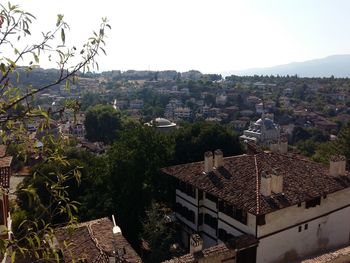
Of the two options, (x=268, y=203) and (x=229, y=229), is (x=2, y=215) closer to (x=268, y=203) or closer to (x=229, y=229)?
(x=229, y=229)

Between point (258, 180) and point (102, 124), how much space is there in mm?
66314

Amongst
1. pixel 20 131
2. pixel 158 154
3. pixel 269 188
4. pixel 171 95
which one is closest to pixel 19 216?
pixel 158 154

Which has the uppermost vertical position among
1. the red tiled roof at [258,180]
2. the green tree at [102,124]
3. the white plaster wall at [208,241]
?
the red tiled roof at [258,180]

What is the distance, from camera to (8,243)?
15.0 ft

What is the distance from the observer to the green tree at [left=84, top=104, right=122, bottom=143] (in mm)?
83125

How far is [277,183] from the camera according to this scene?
63.8 ft

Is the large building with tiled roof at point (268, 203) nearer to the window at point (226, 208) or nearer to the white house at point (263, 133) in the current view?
the window at point (226, 208)

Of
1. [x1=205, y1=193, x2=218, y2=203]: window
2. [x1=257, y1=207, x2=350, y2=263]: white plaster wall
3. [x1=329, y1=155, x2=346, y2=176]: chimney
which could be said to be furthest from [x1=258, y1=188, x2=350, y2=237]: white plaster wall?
[x1=205, y1=193, x2=218, y2=203]: window

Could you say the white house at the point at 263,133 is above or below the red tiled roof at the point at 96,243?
below

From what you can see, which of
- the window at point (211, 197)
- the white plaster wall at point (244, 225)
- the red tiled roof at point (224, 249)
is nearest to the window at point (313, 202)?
the white plaster wall at point (244, 225)

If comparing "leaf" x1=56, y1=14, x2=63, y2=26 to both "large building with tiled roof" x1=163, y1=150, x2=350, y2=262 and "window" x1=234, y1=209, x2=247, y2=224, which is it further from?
"window" x1=234, y1=209, x2=247, y2=224

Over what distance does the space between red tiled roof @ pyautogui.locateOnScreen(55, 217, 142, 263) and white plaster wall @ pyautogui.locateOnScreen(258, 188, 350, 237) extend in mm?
6680

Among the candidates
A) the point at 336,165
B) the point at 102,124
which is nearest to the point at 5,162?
the point at 336,165

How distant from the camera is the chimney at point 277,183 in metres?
19.2
